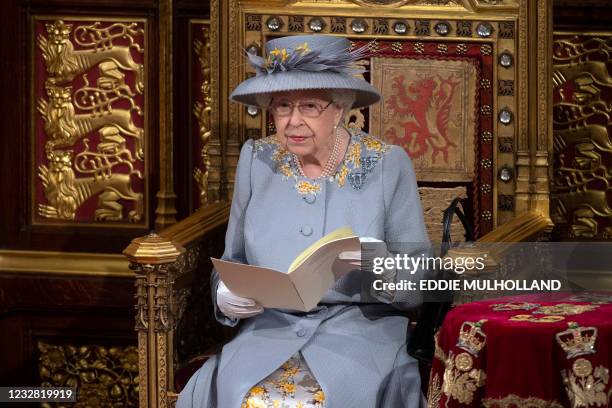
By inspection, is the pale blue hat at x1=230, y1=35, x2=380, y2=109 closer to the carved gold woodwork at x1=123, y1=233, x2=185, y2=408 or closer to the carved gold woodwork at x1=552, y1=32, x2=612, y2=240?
the carved gold woodwork at x1=123, y1=233, x2=185, y2=408

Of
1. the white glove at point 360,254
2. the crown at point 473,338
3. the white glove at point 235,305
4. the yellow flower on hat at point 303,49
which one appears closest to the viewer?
the crown at point 473,338

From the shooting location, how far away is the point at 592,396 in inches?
107

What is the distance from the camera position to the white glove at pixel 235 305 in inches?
138

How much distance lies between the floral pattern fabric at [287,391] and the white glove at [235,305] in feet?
0.64

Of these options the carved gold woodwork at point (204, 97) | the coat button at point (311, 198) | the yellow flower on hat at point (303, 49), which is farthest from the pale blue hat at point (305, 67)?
the carved gold woodwork at point (204, 97)

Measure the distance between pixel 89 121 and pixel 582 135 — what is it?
207cm

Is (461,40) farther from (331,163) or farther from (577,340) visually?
(577,340)

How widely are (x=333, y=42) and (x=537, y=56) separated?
1160 millimetres

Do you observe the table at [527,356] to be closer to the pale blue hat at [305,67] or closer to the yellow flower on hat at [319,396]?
the yellow flower on hat at [319,396]

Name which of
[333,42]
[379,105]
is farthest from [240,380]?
[379,105]

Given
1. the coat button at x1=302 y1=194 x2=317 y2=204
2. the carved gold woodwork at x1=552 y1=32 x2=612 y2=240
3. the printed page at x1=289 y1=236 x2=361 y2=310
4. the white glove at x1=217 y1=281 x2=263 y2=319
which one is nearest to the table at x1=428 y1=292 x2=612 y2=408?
the printed page at x1=289 y1=236 x2=361 y2=310

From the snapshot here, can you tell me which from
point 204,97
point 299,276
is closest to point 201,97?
point 204,97

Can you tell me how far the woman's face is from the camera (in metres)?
3.63

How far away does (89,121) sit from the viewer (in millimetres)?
5211
